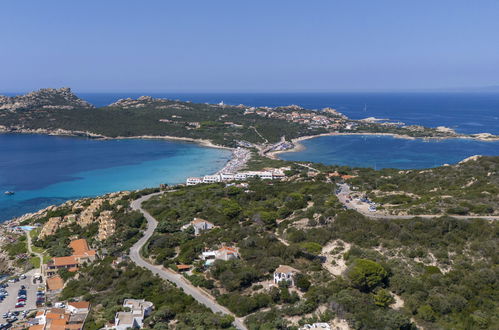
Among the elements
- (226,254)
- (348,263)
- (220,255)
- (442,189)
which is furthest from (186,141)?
(348,263)

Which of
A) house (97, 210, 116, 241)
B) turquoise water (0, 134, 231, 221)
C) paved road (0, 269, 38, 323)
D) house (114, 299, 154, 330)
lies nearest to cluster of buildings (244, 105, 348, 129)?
turquoise water (0, 134, 231, 221)

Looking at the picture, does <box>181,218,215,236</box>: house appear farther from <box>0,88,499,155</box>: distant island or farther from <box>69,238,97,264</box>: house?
<box>0,88,499,155</box>: distant island

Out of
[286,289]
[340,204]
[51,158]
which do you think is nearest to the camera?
[286,289]

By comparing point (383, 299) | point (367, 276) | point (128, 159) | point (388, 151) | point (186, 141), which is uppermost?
point (367, 276)

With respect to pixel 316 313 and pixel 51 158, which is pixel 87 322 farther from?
pixel 51 158

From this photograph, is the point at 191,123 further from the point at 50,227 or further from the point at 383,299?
the point at 383,299

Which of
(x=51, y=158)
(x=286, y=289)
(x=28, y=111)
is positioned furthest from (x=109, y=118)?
(x=286, y=289)
